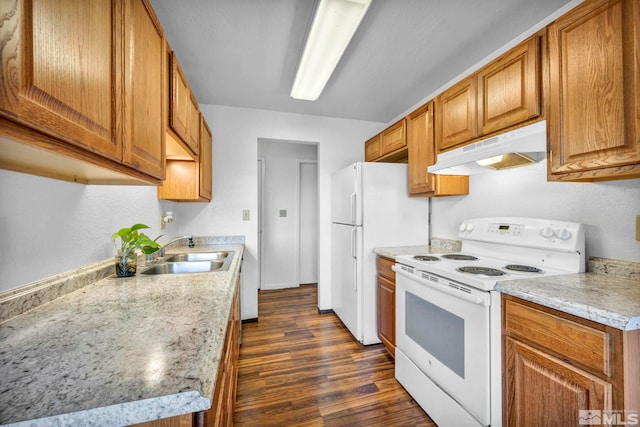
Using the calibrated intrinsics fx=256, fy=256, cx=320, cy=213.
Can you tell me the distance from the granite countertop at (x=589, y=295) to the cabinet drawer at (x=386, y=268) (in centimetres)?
96

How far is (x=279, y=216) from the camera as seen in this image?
4.18 meters

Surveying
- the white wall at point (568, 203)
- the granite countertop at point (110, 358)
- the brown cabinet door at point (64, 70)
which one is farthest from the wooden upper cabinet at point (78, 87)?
the white wall at point (568, 203)

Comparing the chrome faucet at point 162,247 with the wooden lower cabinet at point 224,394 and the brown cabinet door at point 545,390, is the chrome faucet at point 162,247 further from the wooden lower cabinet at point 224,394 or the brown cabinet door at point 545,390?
the brown cabinet door at point 545,390

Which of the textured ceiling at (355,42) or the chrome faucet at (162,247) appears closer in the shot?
the textured ceiling at (355,42)

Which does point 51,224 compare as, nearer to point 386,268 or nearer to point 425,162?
point 386,268

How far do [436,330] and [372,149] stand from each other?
2.09 meters

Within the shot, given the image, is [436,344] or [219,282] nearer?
[219,282]

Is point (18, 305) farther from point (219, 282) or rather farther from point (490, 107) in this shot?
point (490, 107)

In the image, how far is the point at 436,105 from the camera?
2.05 metres

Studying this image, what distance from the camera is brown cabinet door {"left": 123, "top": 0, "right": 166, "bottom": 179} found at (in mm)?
854

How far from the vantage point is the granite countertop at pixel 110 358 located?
434 millimetres

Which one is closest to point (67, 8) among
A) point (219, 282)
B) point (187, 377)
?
point (187, 377)

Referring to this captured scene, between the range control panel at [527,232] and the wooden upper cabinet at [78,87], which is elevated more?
the wooden upper cabinet at [78,87]

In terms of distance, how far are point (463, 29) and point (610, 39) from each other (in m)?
0.80
